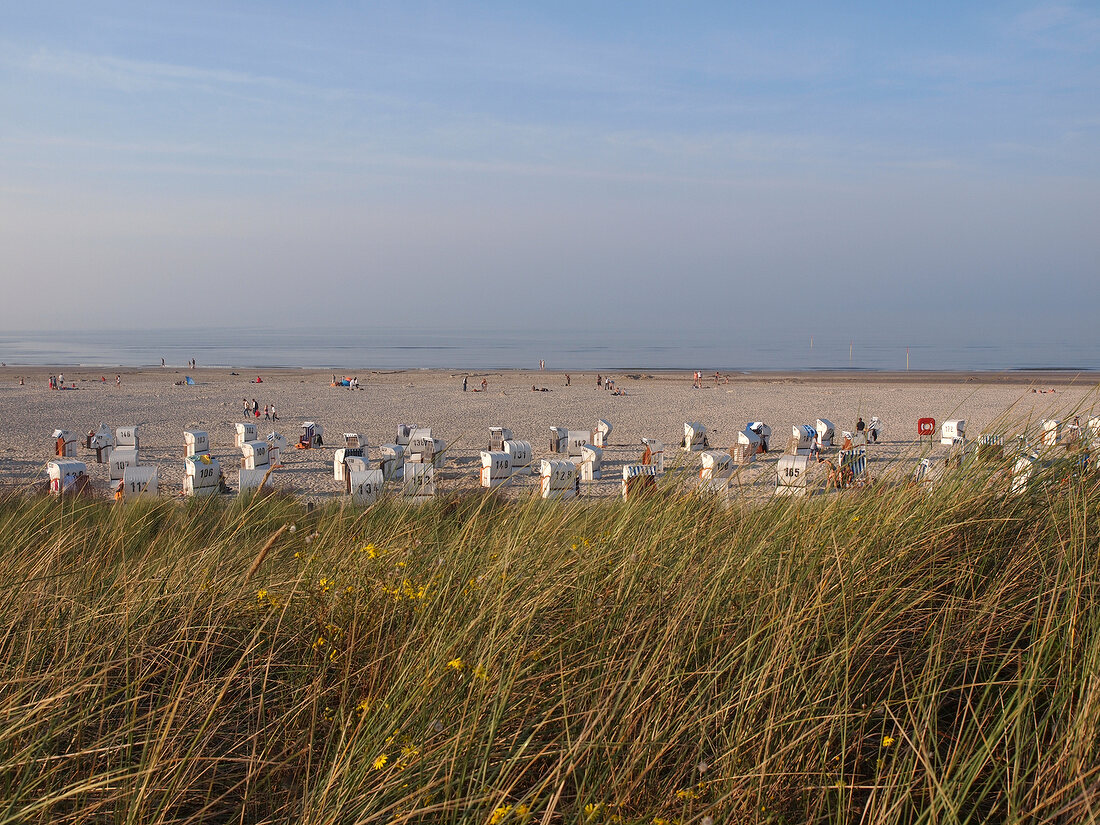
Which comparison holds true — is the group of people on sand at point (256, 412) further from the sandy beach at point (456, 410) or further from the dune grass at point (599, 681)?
the dune grass at point (599, 681)

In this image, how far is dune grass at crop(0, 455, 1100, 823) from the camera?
5.09 feet

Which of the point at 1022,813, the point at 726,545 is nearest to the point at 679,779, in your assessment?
the point at 1022,813

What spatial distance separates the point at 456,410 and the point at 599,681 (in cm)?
2712

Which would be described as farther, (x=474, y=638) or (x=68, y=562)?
(x=68, y=562)

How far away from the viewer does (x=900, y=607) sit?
2041mm

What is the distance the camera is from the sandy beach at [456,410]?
56.8 ft

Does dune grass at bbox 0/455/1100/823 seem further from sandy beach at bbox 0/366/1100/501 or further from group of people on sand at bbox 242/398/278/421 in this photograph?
group of people on sand at bbox 242/398/278/421

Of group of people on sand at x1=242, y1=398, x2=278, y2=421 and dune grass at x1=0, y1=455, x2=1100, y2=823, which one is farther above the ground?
dune grass at x1=0, y1=455, x2=1100, y2=823

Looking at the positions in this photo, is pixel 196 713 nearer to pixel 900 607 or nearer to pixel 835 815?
pixel 835 815

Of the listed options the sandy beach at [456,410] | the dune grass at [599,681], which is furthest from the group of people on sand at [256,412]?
the dune grass at [599,681]

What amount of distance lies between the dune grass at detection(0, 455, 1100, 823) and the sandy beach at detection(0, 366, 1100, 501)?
8213 millimetres

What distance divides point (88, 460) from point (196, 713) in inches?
733

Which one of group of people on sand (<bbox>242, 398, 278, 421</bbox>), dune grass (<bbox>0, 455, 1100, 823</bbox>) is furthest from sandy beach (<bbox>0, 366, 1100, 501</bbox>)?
dune grass (<bbox>0, 455, 1100, 823</bbox>)

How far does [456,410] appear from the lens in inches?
1133
